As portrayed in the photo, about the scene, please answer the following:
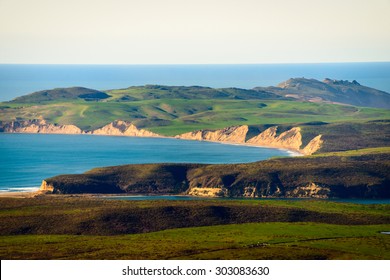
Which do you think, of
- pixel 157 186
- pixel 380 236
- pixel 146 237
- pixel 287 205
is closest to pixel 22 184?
pixel 157 186

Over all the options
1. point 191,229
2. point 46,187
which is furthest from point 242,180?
point 191,229

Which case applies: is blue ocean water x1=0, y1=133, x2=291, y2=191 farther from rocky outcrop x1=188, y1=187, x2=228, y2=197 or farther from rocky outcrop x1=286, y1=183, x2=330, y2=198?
rocky outcrop x1=286, y1=183, x2=330, y2=198

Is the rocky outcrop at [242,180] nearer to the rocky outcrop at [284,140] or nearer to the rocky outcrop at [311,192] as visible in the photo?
the rocky outcrop at [311,192]

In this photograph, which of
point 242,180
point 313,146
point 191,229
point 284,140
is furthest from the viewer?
point 284,140

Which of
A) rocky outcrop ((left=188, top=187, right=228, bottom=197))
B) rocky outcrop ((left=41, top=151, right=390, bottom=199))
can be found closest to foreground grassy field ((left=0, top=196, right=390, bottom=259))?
rocky outcrop ((left=41, top=151, right=390, bottom=199))

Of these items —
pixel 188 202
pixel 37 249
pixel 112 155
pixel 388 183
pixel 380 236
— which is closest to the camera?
pixel 37 249

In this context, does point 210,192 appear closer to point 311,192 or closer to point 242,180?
point 242,180

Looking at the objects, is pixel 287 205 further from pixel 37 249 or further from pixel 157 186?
pixel 37 249
